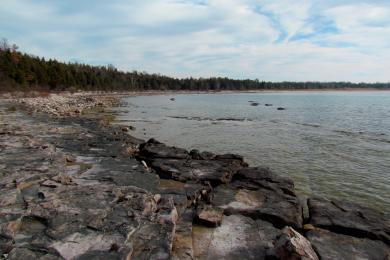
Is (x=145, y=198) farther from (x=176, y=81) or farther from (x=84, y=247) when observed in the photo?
(x=176, y=81)

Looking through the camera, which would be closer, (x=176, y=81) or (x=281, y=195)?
(x=281, y=195)

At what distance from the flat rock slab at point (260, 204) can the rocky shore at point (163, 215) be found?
30mm

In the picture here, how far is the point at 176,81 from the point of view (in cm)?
19638

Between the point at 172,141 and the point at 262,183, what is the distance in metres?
13.6

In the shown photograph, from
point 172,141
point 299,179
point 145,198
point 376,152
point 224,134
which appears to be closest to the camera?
point 145,198

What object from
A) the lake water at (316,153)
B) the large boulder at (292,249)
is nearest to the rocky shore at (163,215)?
the large boulder at (292,249)

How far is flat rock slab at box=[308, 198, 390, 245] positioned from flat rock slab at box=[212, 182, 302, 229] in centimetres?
51

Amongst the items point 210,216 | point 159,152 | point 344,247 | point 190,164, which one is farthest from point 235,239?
point 159,152

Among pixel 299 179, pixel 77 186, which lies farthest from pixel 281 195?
pixel 77 186

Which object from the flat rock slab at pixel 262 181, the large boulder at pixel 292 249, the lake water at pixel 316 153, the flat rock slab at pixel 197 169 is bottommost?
the lake water at pixel 316 153

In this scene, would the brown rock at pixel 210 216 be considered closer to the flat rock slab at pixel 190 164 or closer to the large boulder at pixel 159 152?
the flat rock slab at pixel 190 164

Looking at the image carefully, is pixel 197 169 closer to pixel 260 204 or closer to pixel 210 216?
pixel 260 204

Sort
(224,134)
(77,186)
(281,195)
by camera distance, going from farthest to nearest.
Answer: (224,134)
(281,195)
(77,186)

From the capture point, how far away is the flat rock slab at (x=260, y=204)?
27.3 ft
